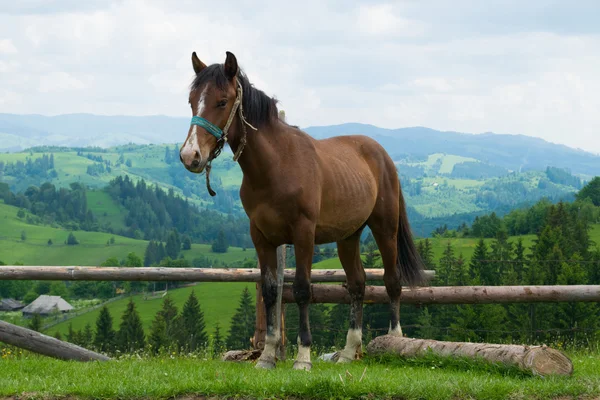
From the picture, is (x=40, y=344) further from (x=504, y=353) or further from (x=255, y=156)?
(x=504, y=353)

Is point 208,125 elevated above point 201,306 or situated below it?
above

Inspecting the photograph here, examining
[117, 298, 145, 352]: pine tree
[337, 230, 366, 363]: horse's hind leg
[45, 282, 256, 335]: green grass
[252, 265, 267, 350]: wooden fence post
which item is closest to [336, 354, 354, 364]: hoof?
[337, 230, 366, 363]: horse's hind leg

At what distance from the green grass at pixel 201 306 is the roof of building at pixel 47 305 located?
1350 cm

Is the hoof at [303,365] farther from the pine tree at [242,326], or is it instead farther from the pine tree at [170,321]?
the pine tree at [242,326]

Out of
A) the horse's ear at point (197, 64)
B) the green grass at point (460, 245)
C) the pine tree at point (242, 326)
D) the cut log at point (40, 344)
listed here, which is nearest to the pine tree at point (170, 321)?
the pine tree at point (242, 326)

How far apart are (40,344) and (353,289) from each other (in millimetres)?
4372

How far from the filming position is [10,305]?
15675cm

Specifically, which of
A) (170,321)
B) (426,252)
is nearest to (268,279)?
(426,252)

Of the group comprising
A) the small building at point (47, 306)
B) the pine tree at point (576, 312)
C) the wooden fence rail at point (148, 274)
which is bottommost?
the small building at point (47, 306)

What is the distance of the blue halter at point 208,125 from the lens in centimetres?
715

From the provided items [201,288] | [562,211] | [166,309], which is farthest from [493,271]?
[201,288]

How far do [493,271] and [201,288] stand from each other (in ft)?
239

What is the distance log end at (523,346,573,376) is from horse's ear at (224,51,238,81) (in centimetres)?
434

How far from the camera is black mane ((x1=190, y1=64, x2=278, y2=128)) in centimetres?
740
